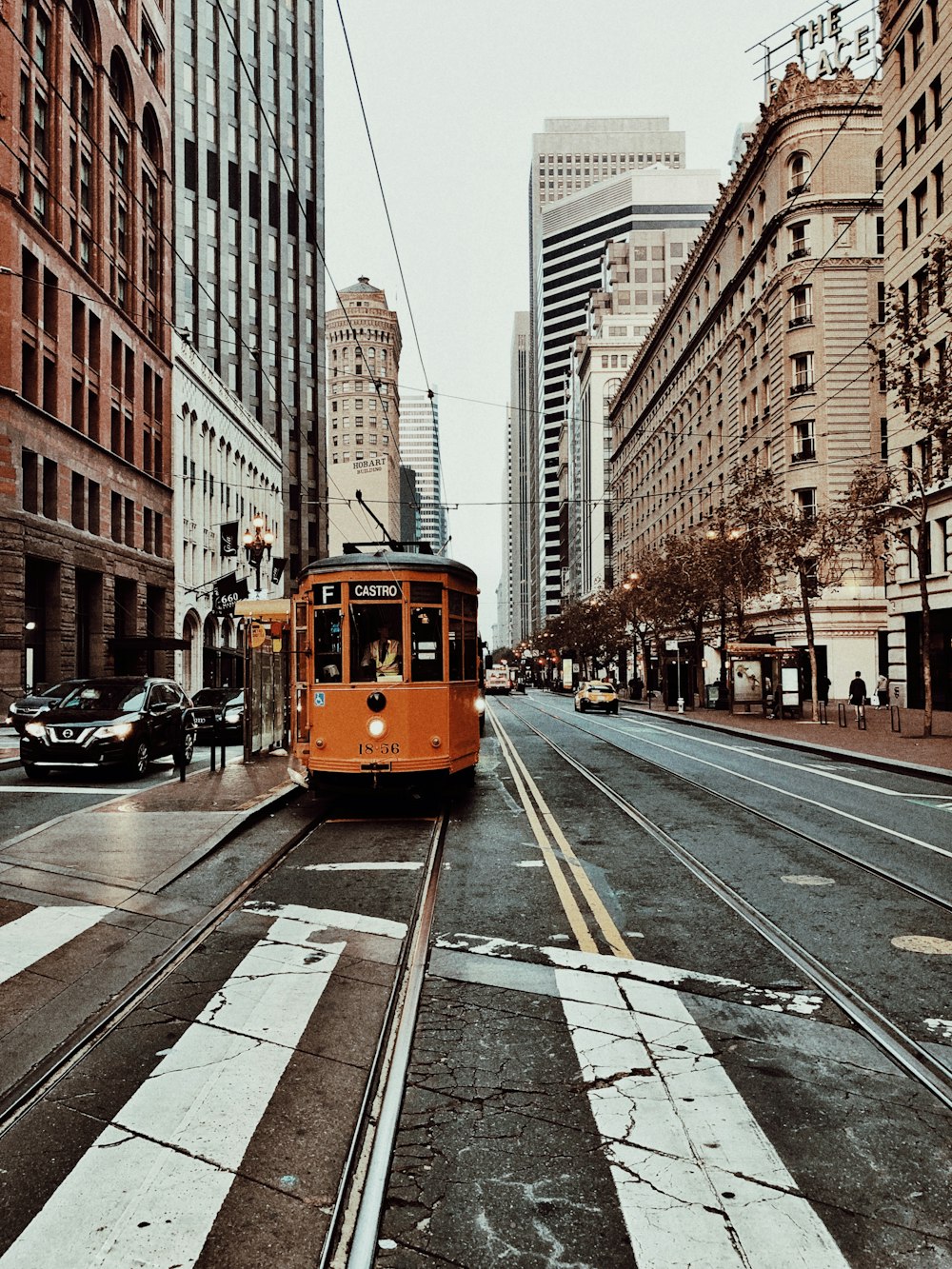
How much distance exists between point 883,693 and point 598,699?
12713 mm

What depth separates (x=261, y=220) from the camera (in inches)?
3337

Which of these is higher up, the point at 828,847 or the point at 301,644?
the point at 301,644

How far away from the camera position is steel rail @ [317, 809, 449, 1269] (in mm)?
3287

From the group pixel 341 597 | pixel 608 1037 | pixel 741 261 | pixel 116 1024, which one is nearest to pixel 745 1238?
pixel 608 1037

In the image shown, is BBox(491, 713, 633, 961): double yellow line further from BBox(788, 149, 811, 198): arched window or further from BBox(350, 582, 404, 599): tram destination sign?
BBox(788, 149, 811, 198): arched window

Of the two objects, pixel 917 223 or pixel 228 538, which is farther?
pixel 228 538

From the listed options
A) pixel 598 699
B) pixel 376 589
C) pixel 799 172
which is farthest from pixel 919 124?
pixel 376 589

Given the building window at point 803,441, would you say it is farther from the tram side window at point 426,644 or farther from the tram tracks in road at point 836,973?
the tram side window at point 426,644

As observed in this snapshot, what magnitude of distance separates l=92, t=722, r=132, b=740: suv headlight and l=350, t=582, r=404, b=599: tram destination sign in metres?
6.79

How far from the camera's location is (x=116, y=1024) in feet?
17.7

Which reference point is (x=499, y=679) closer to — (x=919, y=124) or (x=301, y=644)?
(x=919, y=124)

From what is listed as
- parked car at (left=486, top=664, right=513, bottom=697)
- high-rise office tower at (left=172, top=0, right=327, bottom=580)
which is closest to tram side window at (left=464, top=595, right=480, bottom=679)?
high-rise office tower at (left=172, top=0, right=327, bottom=580)

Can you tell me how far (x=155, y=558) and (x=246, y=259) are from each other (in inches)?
1855

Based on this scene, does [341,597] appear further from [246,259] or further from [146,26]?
[246,259]
